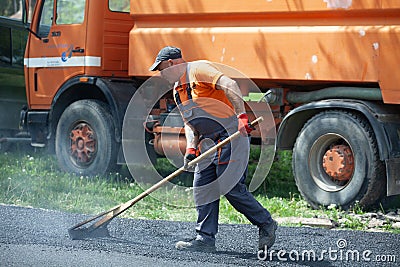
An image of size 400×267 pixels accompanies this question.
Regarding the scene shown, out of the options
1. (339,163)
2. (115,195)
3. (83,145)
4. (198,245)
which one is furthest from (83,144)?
(198,245)

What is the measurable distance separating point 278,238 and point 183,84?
1595 mm

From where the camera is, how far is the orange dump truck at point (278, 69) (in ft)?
28.0

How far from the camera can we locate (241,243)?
700 centimetres

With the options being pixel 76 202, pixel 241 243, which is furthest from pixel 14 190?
pixel 241 243

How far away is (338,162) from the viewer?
884 cm

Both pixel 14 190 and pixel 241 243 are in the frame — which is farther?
pixel 14 190

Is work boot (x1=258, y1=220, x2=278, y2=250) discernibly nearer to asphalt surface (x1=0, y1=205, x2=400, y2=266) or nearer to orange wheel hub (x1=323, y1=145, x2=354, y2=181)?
asphalt surface (x1=0, y1=205, x2=400, y2=266)

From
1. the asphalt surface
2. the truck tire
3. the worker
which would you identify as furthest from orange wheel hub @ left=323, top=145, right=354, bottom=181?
the worker

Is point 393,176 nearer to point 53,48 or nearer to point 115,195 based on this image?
point 115,195

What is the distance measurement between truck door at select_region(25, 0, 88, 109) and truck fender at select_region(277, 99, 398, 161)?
322 cm

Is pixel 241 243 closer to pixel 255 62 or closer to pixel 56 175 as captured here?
pixel 255 62

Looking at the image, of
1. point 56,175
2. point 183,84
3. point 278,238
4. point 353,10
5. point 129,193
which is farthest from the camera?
point 56,175

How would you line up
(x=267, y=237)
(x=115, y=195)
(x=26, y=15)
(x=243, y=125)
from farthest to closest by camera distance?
1. (x=26, y=15)
2. (x=115, y=195)
3. (x=267, y=237)
4. (x=243, y=125)

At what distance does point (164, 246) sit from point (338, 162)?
9.05 feet
